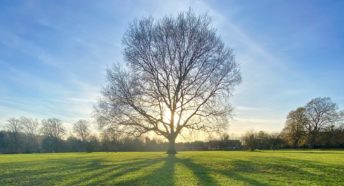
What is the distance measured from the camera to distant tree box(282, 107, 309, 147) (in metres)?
75.4

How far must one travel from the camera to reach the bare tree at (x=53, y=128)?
94.0 meters

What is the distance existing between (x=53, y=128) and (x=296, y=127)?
78.9 m

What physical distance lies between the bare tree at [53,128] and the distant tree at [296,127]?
243 feet

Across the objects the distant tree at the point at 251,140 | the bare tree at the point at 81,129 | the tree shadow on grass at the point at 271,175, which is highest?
the bare tree at the point at 81,129

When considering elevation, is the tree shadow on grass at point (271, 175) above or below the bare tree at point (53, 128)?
below

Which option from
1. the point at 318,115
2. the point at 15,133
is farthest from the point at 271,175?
the point at 15,133

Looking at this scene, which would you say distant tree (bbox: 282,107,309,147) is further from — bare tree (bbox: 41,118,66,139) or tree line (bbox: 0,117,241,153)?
bare tree (bbox: 41,118,66,139)

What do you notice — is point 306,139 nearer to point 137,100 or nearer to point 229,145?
point 229,145

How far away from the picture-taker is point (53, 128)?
309 ft

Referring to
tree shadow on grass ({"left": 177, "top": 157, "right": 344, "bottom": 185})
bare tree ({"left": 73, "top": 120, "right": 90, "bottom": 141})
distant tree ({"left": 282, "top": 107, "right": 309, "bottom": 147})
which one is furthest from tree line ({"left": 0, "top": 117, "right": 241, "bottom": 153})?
tree shadow on grass ({"left": 177, "top": 157, "right": 344, "bottom": 185})

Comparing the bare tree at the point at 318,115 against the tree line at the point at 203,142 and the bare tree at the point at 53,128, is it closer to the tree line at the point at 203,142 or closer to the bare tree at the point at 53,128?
the tree line at the point at 203,142

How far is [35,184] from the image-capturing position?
984cm

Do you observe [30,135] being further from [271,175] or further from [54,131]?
[271,175]

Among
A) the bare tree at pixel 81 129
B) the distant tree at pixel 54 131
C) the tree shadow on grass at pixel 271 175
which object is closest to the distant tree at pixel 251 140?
the bare tree at pixel 81 129
